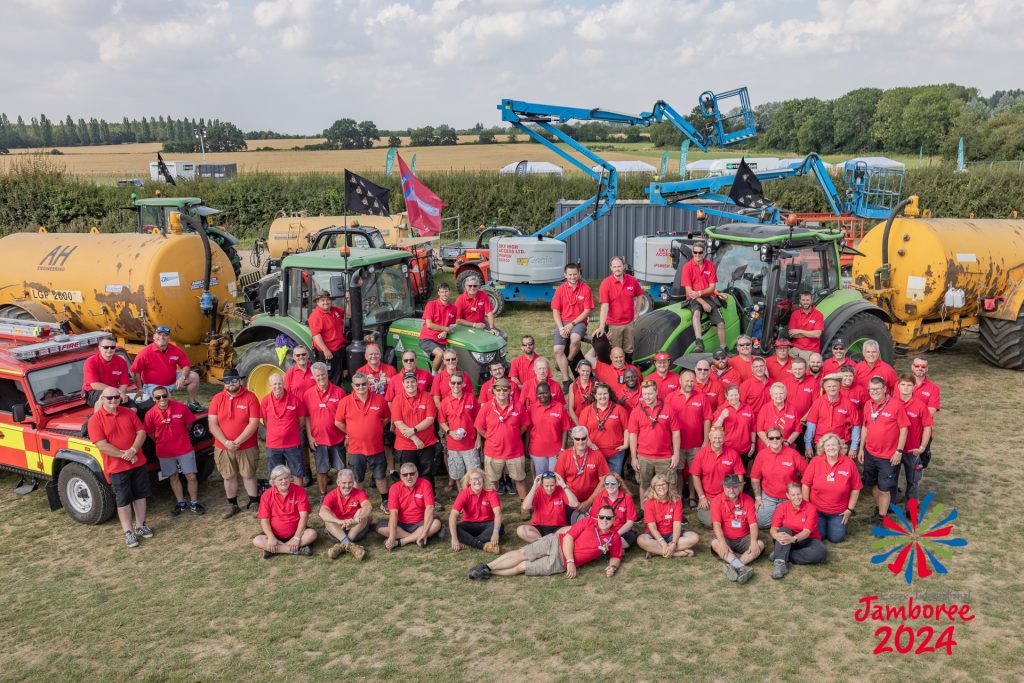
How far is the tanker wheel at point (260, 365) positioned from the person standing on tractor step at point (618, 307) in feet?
12.3

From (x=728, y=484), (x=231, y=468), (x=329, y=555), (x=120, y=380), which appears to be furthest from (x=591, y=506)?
(x=120, y=380)

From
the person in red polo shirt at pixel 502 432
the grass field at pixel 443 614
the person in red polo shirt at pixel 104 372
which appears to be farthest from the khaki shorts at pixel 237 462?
the person in red polo shirt at pixel 502 432

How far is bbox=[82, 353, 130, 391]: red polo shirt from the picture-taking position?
26.0 ft

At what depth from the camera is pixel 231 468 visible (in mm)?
7652

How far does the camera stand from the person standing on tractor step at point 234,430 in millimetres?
7484

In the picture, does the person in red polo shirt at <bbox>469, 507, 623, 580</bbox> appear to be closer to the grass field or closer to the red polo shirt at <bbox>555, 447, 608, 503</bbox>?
the grass field

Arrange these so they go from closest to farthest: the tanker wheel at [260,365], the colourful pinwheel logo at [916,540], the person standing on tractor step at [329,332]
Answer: the colourful pinwheel logo at [916,540] < the person standing on tractor step at [329,332] < the tanker wheel at [260,365]

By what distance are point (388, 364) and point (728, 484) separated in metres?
4.07

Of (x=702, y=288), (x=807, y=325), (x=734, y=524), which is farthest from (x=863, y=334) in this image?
(x=734, y=524)

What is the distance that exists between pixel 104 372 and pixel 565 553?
5.33 metres

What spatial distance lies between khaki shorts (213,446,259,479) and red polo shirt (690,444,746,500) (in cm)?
449

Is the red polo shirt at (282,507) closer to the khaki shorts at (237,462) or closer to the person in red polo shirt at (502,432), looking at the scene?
the khaki shorts at (237,462)

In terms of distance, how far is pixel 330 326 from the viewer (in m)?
8.40

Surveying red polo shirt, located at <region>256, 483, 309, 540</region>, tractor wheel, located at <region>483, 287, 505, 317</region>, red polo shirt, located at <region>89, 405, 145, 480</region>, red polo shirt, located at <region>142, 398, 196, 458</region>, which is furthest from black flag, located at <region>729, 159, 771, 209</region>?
red polo shirt, located at <region>89, 405, 145, 480</region>
